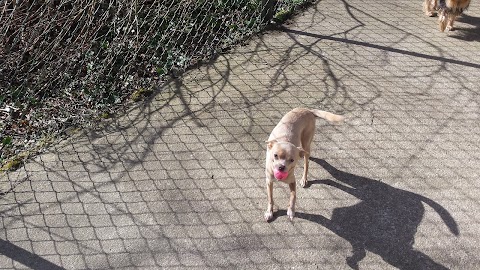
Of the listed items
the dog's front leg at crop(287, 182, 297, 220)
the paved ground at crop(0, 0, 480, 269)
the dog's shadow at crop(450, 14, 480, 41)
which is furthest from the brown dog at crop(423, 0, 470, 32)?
the dog's front leg at crop(287, 182, 297, 220)

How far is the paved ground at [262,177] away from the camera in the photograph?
3025mm

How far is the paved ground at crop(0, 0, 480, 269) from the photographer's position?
3025mm

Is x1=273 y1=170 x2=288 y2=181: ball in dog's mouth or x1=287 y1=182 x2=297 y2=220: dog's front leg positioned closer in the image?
x1=273 y1=170 x2=288 y2=181: ball in dog's mouth

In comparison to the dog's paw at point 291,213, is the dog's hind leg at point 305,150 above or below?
above

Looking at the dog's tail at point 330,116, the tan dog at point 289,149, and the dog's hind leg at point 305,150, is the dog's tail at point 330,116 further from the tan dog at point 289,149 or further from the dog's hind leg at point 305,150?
the dog's hind leg at point 305,150

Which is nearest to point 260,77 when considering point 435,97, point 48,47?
point 435,97

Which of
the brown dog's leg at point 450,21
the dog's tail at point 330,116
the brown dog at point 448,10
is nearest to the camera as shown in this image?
the dog's tail at point 330,116

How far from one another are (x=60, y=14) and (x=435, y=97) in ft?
12.2

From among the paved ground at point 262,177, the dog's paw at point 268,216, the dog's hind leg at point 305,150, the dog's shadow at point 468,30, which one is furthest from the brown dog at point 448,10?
the dog's paw at point 268,216

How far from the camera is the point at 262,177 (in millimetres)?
3635

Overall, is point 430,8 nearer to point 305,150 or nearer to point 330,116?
point 330,116

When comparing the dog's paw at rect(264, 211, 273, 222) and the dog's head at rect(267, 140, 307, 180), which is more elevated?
the dog's head at rect(267, 140, 307, 180)

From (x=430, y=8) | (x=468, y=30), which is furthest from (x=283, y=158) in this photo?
(x=430, y=8)

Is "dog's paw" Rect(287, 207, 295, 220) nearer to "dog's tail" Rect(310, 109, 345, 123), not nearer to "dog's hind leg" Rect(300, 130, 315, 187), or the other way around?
"dog's hind leg" Rect(300, 130, 315, 187)
